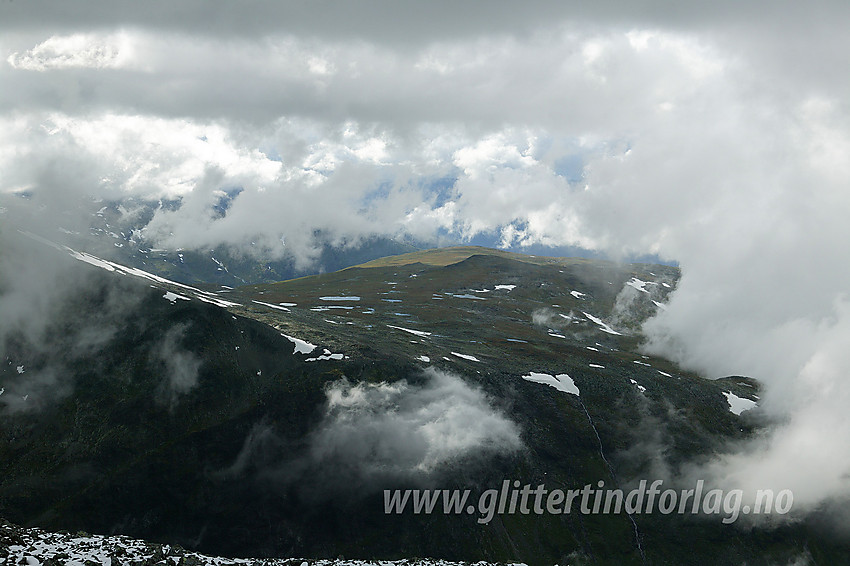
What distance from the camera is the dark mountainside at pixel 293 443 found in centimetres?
7562

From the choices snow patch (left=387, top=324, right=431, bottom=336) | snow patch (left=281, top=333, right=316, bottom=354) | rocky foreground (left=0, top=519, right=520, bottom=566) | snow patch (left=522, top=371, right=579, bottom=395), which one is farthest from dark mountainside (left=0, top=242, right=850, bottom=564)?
snow patch (left=387, top=324, right=431, bottom=336)

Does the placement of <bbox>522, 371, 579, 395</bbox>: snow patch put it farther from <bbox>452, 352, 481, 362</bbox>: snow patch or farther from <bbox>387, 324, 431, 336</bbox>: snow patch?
<bbox>387, 324, 431, 336</bbox>: snow patch

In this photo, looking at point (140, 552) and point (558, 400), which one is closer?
point (140, 552)

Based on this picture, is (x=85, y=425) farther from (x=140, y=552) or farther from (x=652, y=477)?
(x=652, y=477)

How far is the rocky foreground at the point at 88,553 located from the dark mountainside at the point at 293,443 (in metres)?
24.7

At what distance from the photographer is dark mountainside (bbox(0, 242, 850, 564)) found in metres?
75.6

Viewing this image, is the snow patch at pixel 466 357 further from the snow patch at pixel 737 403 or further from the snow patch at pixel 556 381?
the snow patch at pixel 737 403

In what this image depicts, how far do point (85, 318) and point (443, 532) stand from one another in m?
79.6

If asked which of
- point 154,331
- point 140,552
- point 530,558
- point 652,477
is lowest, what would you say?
point 530,558

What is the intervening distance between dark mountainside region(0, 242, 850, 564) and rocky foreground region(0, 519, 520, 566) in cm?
2472

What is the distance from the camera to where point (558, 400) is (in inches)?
4921

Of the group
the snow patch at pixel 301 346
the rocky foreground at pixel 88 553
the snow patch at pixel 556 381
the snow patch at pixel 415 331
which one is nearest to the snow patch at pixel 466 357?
the snow patch at pixel 556 381

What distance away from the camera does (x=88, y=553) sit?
4359cm

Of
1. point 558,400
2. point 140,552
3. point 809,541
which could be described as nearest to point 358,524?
point 140,552
